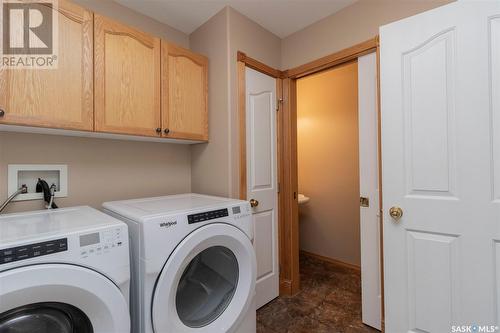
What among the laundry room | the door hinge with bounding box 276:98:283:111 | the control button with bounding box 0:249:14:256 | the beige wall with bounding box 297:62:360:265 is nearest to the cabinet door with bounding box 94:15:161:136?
the laundry room

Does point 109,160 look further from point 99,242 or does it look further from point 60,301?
point 60,301

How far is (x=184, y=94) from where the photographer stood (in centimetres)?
167

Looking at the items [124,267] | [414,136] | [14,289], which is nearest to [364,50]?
[414,136]

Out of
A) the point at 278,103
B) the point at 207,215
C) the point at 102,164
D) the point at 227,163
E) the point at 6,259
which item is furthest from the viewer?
the point at 278,103

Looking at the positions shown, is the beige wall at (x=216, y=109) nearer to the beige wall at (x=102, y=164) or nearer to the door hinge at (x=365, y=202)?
the beige wall at (x=102, y=164)

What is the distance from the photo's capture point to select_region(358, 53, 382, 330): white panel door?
5.23 ft

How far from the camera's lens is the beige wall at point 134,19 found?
1.55m

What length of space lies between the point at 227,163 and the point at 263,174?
39 centimetres

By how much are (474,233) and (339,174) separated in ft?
5.44

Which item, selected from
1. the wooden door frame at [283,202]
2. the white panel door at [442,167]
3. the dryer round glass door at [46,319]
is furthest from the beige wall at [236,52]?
the dryer round glass door at [46,319]

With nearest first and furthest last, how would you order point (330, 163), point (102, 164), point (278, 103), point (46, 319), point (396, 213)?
point (46, 319), point (396, 213), point (102, 164), point (278, 103), point (330, 163)

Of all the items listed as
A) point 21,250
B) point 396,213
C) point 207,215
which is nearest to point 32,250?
point 21,250

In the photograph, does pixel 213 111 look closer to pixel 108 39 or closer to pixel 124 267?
pixel 108 39

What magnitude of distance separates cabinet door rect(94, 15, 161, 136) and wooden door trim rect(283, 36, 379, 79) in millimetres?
1132
